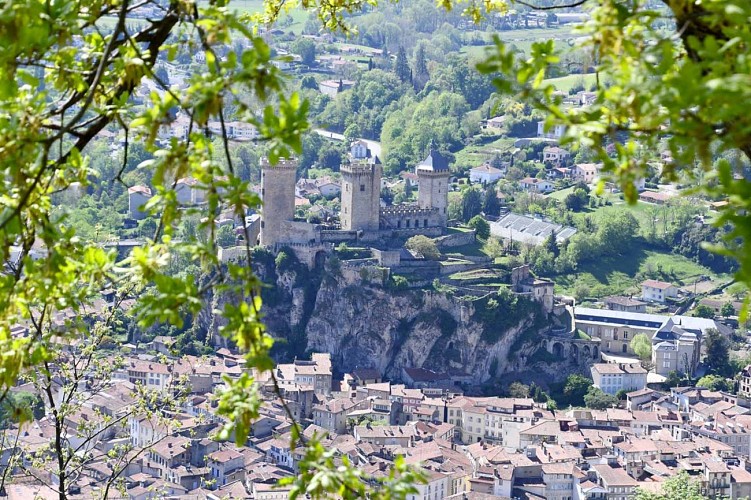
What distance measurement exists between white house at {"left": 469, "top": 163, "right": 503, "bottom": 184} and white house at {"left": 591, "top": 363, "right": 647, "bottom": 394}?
18965 millimetres

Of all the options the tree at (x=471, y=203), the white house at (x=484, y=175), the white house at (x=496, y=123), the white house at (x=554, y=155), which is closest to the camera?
the tree at (x=471, y=203)

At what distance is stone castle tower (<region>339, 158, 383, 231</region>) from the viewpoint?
39.2 m

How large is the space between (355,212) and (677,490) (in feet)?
53.2

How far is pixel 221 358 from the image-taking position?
35.7 m

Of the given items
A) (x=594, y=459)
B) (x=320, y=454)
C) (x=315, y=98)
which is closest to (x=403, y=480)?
(x=320, y=454)

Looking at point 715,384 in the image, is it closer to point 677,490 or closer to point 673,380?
point 673,380

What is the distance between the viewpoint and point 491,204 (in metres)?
49.4

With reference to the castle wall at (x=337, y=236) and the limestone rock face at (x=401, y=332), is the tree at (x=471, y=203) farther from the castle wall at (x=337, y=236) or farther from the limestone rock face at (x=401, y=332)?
the limestone rock face at (x=401, y=332)

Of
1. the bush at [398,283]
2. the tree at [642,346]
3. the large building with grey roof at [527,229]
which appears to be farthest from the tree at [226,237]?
the tree at [642,346]

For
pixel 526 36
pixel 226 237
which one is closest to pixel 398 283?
pixel 226 237

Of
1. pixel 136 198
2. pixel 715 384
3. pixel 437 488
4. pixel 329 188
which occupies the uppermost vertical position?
pixel 329 188

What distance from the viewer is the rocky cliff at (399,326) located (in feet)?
122

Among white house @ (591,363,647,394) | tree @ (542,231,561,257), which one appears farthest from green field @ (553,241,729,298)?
white house @ (591,363,647,394)

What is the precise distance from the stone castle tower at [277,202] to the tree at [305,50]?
1625 inches
